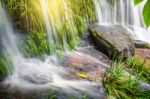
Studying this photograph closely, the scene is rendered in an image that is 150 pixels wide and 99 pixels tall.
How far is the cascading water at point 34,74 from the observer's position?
3.90m

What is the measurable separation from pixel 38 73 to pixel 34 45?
36.9 inches

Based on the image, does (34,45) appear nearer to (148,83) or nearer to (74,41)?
(74,41)

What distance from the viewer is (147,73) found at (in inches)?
205

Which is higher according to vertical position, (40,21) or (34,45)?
(40,21)

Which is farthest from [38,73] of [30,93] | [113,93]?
[113,93]

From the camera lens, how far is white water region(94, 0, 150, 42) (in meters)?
7.66

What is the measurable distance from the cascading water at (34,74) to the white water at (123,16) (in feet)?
9.85

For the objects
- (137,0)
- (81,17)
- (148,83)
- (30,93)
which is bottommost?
(148,83)

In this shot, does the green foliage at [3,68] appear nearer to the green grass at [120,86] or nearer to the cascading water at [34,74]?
the cascading water at [34,74]

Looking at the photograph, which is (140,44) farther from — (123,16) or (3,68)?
(3,68)

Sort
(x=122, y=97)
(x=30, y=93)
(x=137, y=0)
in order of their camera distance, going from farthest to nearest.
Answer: (x=122, y=97), (x=30, y=93), (x=137, y=0)

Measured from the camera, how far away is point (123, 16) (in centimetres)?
856

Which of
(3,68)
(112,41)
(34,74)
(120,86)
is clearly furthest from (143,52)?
(3,68)

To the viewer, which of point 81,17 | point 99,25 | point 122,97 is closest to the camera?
point 122,97
